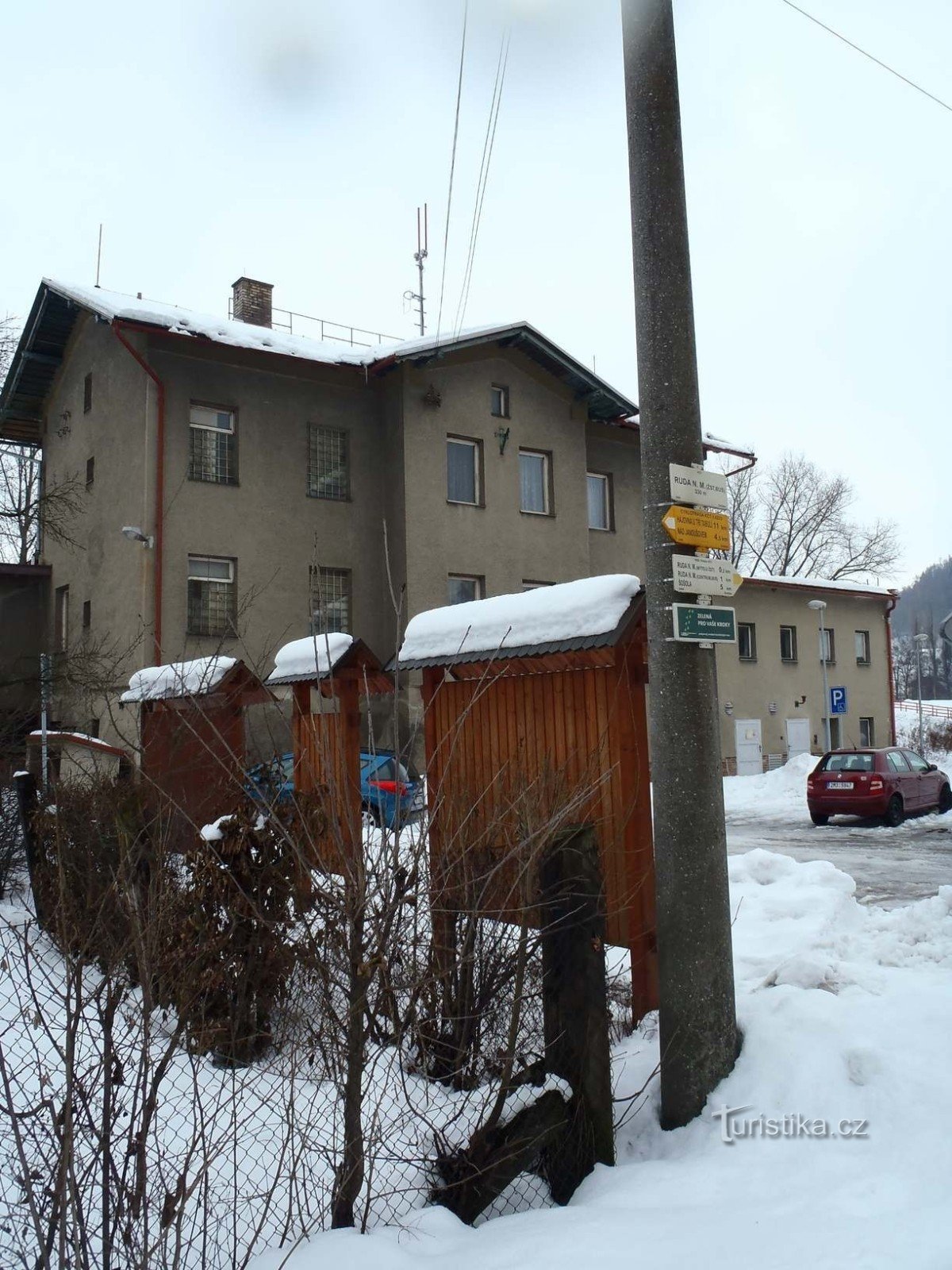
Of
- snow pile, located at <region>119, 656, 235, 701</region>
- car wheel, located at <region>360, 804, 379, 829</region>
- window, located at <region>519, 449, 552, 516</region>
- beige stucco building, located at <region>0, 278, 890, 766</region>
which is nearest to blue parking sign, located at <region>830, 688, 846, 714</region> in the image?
beige stucco building, located at <region>0, 278, 890, 766</region>

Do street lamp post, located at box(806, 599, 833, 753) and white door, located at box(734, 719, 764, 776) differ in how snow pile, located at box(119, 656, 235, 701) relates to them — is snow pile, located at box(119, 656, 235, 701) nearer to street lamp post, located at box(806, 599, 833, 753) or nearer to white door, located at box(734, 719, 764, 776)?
white door, located at box(734, 719, 764, 776)

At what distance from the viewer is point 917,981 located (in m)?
5.39

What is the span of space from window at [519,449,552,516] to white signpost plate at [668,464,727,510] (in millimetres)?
20358

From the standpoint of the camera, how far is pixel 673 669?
4.59m

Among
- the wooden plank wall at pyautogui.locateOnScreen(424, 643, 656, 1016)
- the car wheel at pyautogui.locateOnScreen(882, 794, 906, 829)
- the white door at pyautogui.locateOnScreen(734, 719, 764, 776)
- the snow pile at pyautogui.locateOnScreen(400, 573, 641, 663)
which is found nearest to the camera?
the wooden plank wall at pyautogui.locateOnScreen(424, 643, 656, 1016)

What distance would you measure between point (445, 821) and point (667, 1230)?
1.89m

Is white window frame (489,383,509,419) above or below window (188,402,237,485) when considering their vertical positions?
above

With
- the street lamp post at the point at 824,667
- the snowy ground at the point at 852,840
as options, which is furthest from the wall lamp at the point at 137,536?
the street lamp post at the point at 824,667

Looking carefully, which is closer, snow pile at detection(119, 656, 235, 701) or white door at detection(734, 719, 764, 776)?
snow pile at detection(119, 656, 235, 701)

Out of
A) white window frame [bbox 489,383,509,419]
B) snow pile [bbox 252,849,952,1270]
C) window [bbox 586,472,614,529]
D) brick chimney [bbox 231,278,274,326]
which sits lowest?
snow pile [bbox 252,849,952,1270]

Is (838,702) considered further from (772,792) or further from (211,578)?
(211,578)

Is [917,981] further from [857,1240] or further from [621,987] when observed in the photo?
[857,1240]

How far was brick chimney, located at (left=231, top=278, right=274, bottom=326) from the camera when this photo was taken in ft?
85.8

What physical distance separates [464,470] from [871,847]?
1305cm
